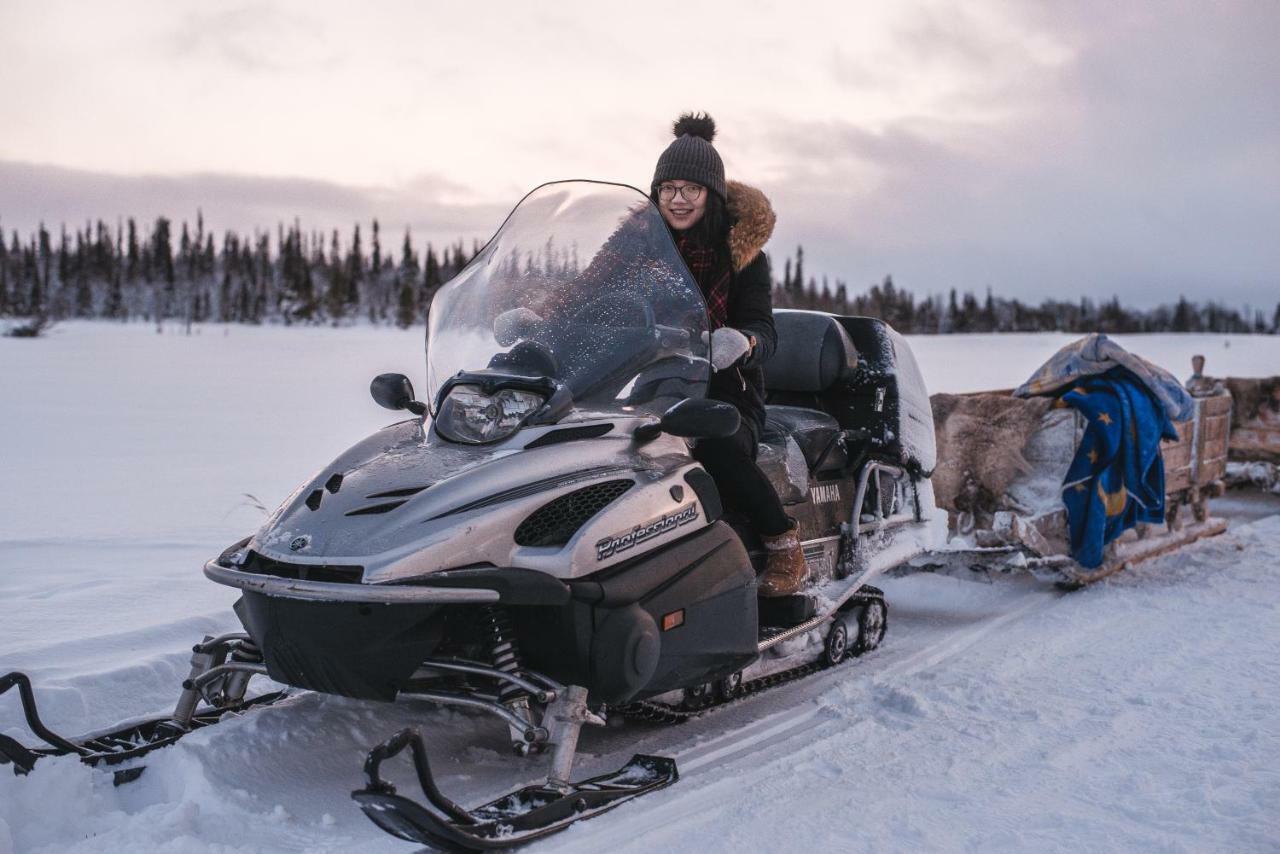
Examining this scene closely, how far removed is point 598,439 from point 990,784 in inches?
63.5

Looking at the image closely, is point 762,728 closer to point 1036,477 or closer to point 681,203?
point 681,203

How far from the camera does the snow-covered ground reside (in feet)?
9.46

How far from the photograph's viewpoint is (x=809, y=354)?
518 cm

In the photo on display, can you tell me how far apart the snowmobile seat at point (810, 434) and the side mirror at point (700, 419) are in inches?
47.3

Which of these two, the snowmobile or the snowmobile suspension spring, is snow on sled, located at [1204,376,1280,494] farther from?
the snowmobile suspension spring

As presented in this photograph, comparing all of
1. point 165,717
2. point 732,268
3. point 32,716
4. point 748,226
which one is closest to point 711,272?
point 732,268

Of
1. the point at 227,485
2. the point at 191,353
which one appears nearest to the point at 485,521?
the point at 227,485

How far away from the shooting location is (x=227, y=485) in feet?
27.6

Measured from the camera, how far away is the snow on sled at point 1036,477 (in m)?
6.14

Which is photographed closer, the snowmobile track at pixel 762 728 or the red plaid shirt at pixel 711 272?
the snowmobile track at pixel 762 728

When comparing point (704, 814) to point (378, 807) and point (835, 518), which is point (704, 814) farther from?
point (835, 518)

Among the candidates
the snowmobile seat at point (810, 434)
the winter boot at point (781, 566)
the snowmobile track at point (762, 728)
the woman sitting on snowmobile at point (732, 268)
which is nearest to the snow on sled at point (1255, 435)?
the snowmobile track at point (762, 728)

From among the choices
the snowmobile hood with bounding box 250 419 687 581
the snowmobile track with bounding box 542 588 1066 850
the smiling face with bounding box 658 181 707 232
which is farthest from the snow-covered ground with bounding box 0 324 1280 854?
the smiling face with bounding box 658 181 707 232

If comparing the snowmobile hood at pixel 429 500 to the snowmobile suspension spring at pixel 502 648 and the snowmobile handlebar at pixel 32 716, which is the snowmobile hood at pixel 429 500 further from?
the snowmobile handlebar at pixel 32 716
